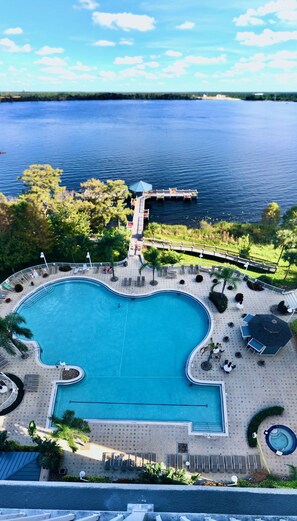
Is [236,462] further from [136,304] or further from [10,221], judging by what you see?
[10,221]

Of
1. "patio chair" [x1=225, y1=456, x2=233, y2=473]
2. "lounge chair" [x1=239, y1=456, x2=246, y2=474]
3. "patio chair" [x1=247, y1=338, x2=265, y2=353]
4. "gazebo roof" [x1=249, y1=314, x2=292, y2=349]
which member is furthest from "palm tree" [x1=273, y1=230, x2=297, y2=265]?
"patio chair" [x1=225, y1=456, x2=233, y2=473]

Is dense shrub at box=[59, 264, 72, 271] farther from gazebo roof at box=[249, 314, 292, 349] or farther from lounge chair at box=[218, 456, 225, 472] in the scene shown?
lounge chair at box=[218, 456, 225, 472]

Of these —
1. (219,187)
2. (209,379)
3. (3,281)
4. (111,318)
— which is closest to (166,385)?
(209,379)

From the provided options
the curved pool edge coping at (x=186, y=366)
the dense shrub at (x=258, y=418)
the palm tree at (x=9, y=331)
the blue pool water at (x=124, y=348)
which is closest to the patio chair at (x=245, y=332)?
the curved pool edge coping at (x=186, y=366)

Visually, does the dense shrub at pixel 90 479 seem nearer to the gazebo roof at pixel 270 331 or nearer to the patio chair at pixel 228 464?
the patio chair at pixel 228 464

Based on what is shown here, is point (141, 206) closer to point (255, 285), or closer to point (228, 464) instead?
point (255, 285)

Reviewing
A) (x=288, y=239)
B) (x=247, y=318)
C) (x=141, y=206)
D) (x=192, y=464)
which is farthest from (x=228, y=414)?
(x=141, y=206)
